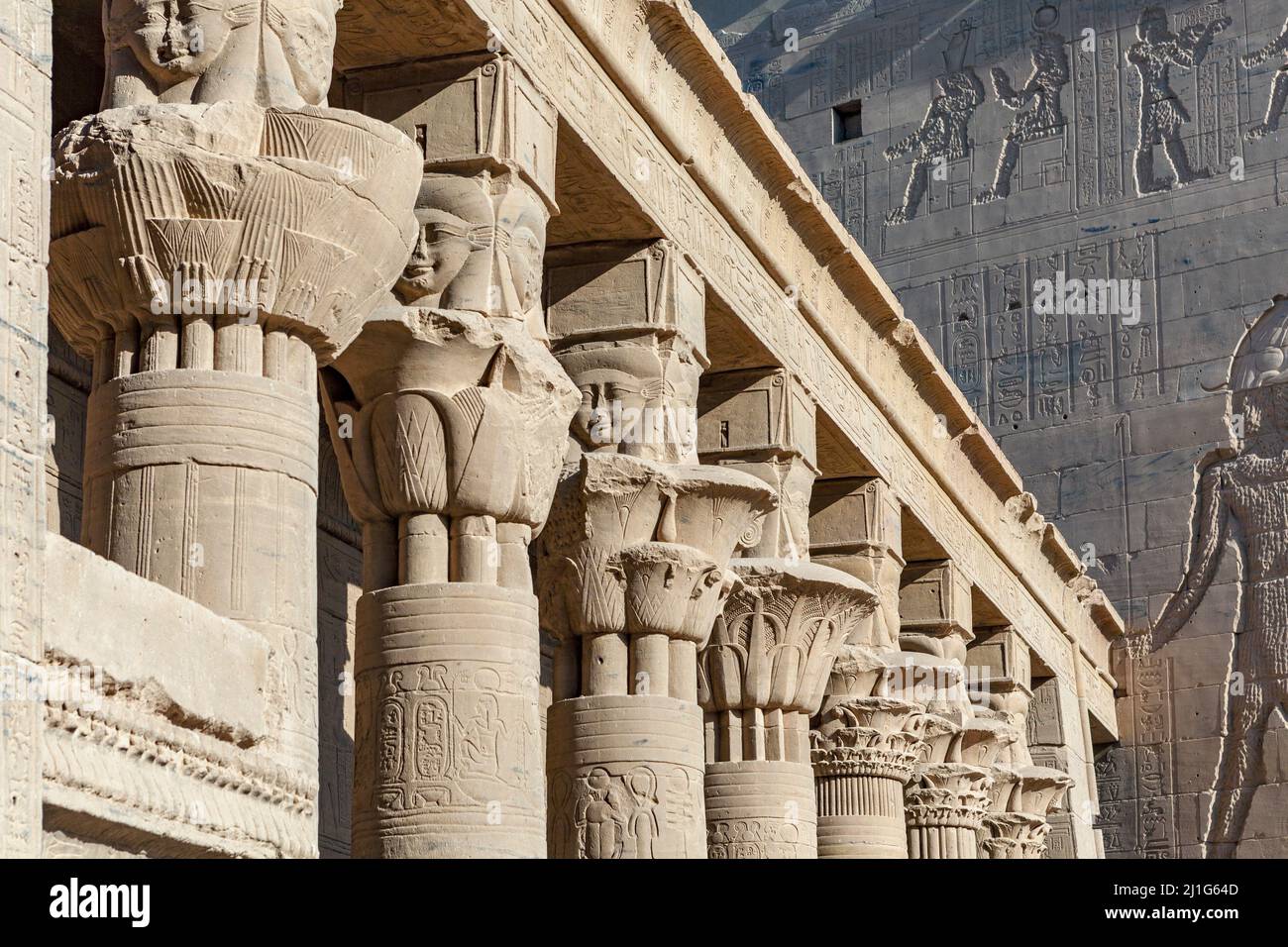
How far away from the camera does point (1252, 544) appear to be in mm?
20031

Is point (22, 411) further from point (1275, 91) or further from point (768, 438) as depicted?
point (1275, 91)

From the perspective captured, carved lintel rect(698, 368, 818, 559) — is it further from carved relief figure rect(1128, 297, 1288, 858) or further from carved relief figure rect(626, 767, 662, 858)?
carved relief figure rect(1128, 297, 1288, 858)

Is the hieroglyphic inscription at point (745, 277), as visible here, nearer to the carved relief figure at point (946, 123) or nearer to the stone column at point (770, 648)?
the stone column at point (770, 648)

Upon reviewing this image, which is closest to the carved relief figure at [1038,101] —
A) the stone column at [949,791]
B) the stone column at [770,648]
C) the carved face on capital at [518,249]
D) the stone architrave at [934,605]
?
the stone architrave at [934,605]

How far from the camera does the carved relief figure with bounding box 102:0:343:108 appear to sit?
20.7ft

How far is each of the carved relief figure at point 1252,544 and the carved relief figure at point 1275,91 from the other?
1.73 metres

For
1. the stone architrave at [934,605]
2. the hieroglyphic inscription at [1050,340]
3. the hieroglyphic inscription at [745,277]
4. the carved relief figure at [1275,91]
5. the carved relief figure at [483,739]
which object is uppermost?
the carved relief figure at [1275,91]

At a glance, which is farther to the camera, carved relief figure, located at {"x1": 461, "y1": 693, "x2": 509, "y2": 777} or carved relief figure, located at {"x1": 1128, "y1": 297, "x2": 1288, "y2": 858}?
carved relief figure, located at {"x1": 1128, "y1": 297, "x2": 1288, "y2": 858}

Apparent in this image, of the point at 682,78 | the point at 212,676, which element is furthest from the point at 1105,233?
the point at 212,676

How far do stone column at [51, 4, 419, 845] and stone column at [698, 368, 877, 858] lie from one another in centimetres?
562

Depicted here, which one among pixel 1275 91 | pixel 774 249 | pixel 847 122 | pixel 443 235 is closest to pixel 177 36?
pixel 443 235

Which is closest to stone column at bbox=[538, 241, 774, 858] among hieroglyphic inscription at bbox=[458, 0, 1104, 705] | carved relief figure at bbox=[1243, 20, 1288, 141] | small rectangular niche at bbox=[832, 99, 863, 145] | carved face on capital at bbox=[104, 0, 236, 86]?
hieroglyphic inscription at bbox=[458, 0, 1104, 705]

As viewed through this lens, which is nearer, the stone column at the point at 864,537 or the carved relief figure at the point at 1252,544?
the stone column at the point at 864,537

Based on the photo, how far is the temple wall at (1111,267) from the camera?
796 inches
